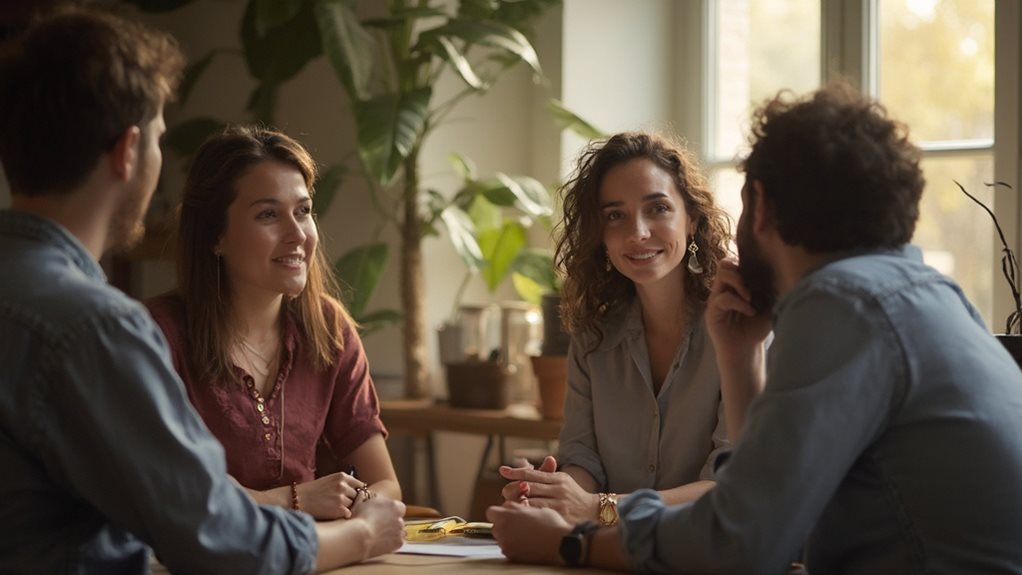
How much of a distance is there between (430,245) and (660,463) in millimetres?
1846

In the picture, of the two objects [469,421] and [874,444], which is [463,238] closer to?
[469,421]

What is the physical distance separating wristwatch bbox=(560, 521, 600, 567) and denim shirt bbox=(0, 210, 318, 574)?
18.7 inches

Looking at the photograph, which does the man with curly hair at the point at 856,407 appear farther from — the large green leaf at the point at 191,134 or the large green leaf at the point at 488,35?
the large green leaf at the point at 191,134

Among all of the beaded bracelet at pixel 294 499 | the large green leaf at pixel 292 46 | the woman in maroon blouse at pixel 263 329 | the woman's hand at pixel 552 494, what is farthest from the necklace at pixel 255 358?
the large green leaf at pixel 292 46

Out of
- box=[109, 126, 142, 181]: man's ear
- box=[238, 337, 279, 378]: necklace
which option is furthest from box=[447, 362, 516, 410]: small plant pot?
box=[109, 126, 142, 181]: man's ear

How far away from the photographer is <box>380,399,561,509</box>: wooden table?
3.63 metres

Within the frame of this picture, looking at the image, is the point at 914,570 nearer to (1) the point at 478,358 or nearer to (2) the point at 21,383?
(2) the point at 21,383

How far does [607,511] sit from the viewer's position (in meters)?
2.25

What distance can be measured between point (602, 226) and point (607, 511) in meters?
0.70

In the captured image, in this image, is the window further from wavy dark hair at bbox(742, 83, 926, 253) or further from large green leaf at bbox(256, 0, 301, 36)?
wavy dark hair at bbox(742, 83, 926, 253)

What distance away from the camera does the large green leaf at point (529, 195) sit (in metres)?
3.77

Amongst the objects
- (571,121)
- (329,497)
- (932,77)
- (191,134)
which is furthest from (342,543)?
(191,134)

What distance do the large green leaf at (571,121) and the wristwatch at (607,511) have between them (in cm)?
173

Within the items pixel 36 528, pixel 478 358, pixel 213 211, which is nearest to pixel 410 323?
pixel 478 358
